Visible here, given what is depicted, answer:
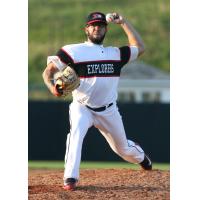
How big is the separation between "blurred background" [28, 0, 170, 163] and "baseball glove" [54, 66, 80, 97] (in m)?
6.84

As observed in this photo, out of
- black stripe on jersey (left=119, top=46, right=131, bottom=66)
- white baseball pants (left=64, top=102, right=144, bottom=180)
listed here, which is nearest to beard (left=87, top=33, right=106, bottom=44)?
black stripe on jersey (left=119, top=46, right=131, bottom=66)

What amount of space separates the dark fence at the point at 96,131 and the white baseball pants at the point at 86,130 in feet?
20.0

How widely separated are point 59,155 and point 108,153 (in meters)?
1.04

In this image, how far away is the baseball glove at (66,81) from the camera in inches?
270

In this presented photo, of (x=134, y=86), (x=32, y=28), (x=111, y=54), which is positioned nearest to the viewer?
(x=111, y=54)

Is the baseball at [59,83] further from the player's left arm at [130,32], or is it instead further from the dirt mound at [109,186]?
the dirt mound at [109,186]

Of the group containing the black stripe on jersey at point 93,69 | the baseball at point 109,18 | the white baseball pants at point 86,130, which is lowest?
the white baseball pants at point 86,130

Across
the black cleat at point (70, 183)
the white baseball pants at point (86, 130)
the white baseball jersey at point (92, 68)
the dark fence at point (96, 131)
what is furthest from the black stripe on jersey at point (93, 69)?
the dark fence at point (96, 131)
